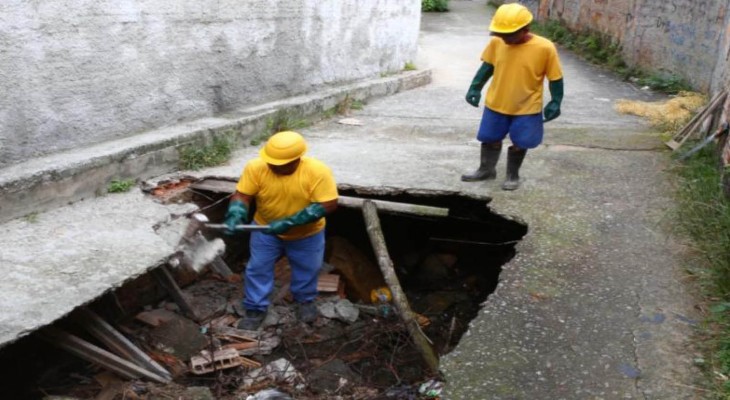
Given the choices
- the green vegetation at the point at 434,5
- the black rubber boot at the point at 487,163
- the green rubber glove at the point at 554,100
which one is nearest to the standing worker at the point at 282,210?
the black rubber boot at the point at 487,163

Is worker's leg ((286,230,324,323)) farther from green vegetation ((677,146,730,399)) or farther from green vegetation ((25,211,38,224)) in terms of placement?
green vegetation ((677,146,730,399))

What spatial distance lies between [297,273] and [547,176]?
2161mm

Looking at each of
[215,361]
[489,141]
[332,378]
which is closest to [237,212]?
[215,361]

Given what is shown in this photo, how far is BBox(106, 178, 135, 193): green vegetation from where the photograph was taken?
469cm

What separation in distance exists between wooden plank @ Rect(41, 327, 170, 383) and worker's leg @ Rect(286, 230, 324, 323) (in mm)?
1125

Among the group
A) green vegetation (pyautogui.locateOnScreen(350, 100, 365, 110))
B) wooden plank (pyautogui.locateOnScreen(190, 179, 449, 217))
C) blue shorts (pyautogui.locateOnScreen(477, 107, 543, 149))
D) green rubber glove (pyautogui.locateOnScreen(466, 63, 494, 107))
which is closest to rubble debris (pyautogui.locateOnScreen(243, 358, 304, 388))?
wooden plank (pyautogui.locateOnScreen(190, 179, 449, 217))

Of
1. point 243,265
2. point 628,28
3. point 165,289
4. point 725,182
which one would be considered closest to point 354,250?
point 243,265

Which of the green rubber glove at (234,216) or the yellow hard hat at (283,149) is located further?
the green rubber glove at (234,216)

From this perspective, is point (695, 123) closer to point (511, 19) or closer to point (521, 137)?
point (521, 137)

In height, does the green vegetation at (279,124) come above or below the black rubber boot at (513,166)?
below

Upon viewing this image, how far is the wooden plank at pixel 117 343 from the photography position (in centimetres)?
379

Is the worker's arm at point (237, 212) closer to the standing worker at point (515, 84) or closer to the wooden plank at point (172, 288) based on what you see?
the wooden plank at point (172, 288)

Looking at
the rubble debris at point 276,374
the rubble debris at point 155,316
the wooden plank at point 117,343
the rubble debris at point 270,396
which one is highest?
the wooden plank at point 117,343

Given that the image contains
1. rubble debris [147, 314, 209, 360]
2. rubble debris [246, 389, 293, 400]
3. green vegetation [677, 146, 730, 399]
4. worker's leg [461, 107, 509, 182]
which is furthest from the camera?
worker's leg [461, 107, 509, 182]
